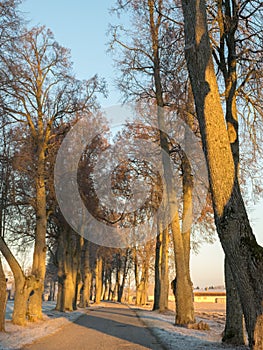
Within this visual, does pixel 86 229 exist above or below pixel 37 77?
below

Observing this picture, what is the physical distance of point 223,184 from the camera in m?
7.01

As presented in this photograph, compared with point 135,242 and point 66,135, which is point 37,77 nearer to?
point 66,135

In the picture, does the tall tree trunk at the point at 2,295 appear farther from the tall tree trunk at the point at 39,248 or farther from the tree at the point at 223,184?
the tree at the point at 223,184

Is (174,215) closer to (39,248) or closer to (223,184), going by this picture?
(39,248)

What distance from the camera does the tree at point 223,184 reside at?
21.1ft

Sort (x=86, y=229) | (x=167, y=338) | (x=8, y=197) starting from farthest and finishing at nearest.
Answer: (x=86, y=229), (x=8, y=197), (x=167, y=338)

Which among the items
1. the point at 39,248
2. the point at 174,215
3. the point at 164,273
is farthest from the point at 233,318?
the point at 164,273

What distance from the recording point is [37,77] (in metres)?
21.9

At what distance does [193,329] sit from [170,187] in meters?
5.27

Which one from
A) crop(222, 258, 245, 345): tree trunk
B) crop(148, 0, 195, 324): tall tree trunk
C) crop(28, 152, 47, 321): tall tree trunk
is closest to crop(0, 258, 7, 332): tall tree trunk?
crop(28, 152, 47, 321): tall tree trunk

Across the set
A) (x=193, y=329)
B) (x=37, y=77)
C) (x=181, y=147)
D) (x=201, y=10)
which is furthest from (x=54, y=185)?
(x=201, y=10)

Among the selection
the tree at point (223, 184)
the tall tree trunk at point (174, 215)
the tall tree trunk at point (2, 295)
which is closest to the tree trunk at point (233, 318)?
the tree at point (223, 184)

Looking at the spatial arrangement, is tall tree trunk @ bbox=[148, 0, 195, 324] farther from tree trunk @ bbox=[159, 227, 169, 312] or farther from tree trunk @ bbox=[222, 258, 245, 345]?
tree trunk @ bbox=[159, 227, 169, 312]

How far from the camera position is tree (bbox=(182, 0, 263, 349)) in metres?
6.44
